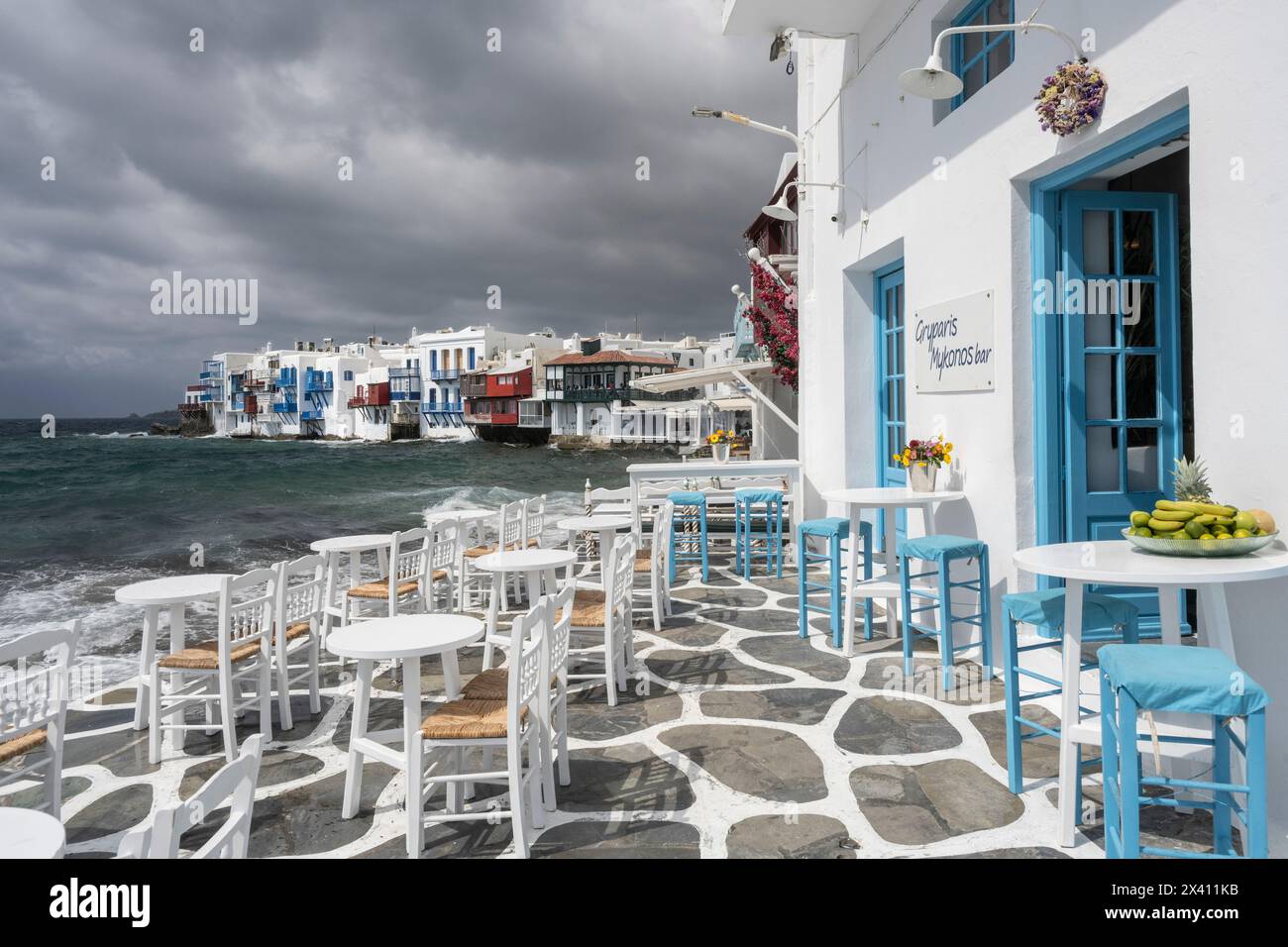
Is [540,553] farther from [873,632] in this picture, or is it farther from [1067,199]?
[1067,199]

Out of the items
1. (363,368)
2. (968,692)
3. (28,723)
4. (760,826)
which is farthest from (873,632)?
(363,368)

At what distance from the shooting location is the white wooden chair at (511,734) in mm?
2877

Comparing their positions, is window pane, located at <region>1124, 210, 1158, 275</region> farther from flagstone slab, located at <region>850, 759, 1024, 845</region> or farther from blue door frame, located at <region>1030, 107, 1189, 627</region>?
flagstone slab, located at <region>850, 759, 1024, 845</region>

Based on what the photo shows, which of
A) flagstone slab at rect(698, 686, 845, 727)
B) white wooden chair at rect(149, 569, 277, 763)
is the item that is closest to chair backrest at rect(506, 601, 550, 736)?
flagstone slab at rect(698, 686, 845, 727)

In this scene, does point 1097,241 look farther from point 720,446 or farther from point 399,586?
point 720,446

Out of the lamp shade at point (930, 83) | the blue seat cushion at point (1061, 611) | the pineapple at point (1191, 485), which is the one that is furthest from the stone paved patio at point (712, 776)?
the lamp shade at point (930, 83)

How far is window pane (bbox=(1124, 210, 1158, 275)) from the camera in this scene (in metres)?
4.41

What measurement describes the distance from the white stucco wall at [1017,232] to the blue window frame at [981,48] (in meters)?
0.20

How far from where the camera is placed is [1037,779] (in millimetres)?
3426

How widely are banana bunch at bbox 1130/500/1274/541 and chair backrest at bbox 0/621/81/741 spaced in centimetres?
420

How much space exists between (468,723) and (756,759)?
4.95ft

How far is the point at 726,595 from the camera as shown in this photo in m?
7.59

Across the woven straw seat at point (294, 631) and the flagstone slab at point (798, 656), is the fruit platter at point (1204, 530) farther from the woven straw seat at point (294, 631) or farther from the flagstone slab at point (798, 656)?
the woven straw seat at point (294, 631)

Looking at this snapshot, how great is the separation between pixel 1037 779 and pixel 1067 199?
3.17 m
